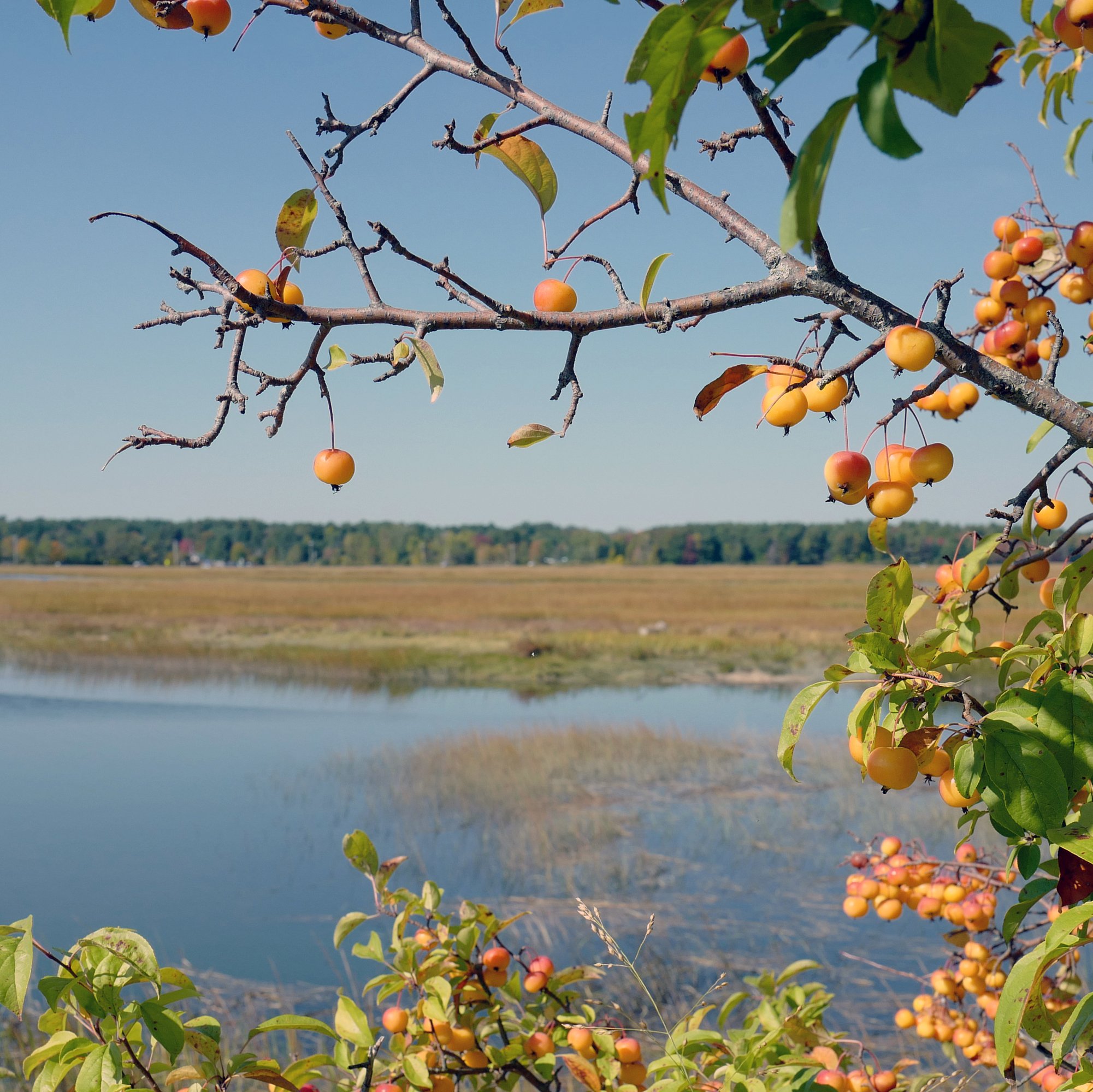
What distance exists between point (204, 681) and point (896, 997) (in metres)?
19.5

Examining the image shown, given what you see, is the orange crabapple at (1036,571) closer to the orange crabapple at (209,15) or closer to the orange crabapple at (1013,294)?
the orange crabapple at (1013,294)

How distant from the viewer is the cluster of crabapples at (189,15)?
A: 1117 millimetres

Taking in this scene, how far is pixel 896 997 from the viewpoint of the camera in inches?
279

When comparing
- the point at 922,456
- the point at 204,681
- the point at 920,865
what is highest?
the point at 922,456

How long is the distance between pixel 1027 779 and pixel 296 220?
4.17 feet

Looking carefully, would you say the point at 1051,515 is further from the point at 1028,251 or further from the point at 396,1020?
the point at 396,1020

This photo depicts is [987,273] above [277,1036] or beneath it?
above

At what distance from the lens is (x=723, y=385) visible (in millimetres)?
1160

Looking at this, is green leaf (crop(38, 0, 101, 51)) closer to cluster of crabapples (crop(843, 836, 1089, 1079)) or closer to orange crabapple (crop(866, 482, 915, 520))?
orange crabapple (crop(866, 482, 915, 520))

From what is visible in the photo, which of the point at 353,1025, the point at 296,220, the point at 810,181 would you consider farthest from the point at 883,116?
the point at 353,1025

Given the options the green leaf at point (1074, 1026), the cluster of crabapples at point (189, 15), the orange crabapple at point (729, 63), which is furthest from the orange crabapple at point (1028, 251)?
the green leaf at point (1074, 1026)

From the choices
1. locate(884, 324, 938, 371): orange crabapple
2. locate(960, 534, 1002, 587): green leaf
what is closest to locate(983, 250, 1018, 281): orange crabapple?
locate(960, 534, 1002, 587): green leaf

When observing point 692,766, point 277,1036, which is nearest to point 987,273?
point 277,1036

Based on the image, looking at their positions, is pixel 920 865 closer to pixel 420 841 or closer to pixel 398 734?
pixel 420 841
